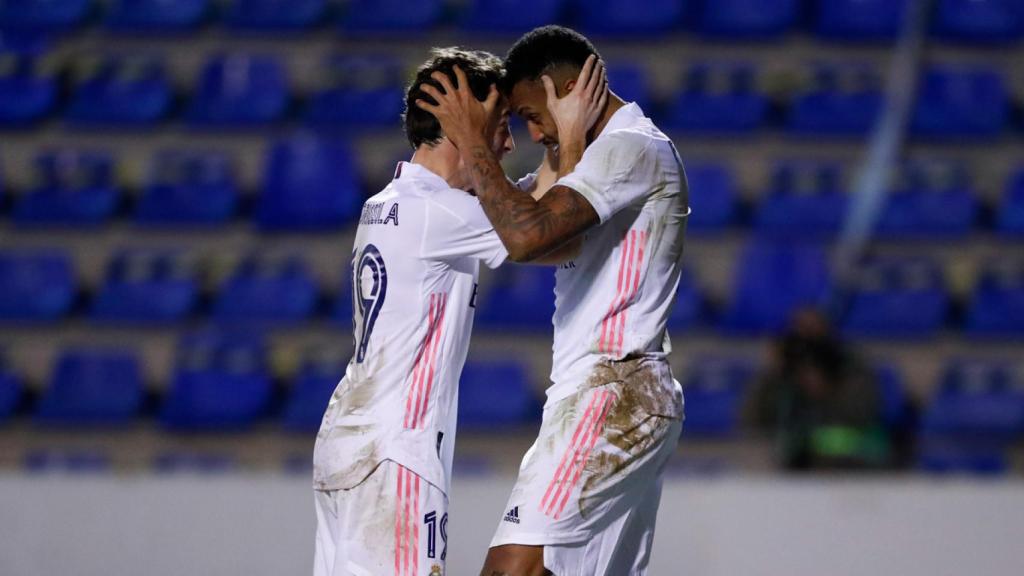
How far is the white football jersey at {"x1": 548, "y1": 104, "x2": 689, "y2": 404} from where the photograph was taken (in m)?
3.54

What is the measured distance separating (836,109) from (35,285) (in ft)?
19.0

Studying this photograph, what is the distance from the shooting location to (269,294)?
9.48 meters

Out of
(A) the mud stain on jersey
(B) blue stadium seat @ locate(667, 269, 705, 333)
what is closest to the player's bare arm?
(A) the mud stain on jersey

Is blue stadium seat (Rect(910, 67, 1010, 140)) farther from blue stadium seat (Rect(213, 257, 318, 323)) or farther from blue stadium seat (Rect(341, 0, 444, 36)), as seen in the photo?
blue stadium seat (Rect(213, 257, 318, 323))

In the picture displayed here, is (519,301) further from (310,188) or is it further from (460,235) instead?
(460,235)

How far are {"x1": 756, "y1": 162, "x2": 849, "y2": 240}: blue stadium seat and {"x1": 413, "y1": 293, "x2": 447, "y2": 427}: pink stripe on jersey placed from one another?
6.19 meters

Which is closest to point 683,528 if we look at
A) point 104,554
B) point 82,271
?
point 104,554

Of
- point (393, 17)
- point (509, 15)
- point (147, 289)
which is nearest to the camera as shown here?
point (147, 289)

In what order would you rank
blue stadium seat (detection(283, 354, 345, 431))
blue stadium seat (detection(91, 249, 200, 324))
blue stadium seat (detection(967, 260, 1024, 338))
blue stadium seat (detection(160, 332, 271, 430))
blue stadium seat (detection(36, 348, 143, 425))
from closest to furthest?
blue stadium seat (detection(283, 354, 345, 431)) → blue stadium seat (detection(967, 260, 1024, 338)) → blue stadium seat (detection(160, 332, 271, 430)) → blue stadium seat (detection(36, 348, 143, 425)) → blue stadium seat (detection(91, 249, 200, 324))

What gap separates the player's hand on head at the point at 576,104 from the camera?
3.65m

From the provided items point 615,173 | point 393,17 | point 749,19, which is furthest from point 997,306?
point 615,173

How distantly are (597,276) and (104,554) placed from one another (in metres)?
3.56

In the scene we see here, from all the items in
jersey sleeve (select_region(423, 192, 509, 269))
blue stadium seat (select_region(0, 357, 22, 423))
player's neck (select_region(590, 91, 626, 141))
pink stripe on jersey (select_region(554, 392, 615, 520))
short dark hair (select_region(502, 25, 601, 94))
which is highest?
short dark hair (select_region(502, 25, 601, 94))

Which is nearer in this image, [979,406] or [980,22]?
[979,406]
